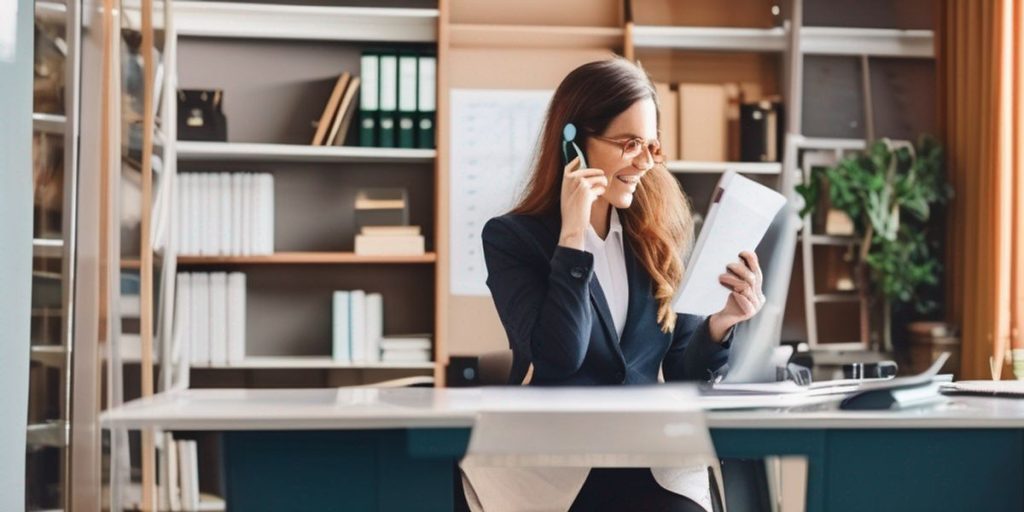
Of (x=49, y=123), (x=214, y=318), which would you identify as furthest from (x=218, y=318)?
(x=49, y=123)

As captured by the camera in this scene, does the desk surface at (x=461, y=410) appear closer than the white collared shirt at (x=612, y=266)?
Yes

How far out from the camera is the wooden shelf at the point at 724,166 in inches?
139

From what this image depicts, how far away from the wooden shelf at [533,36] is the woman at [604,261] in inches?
68.1

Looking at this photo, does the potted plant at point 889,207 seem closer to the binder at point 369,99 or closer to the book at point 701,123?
the book at point 701,123

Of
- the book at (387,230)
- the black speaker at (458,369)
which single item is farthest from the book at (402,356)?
the book at (387,230)

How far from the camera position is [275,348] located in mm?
3600

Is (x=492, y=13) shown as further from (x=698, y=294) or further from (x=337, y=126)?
(x=698, y=294)

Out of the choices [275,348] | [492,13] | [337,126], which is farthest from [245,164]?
[492,13]

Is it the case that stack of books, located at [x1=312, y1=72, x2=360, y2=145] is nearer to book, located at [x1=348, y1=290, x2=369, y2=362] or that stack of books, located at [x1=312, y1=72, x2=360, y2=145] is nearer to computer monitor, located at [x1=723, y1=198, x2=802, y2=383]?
book, located at [x1=348, y1=290, x2=369, y2=362]

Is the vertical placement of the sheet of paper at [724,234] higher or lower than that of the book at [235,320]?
higher

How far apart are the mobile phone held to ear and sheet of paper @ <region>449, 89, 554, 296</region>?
1.71m

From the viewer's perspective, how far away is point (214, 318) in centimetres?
337

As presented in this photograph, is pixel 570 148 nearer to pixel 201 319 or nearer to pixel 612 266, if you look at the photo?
pixel 612 266

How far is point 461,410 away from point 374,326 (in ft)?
7.66
